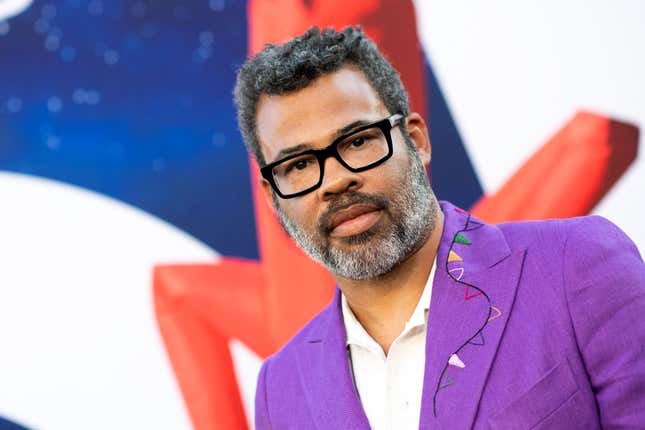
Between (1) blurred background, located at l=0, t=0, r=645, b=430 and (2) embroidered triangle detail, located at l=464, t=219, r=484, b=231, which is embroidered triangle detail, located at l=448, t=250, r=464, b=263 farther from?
(1) blurred background, located at l=0, t=0, r=645, b=430

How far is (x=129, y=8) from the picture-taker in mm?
2719

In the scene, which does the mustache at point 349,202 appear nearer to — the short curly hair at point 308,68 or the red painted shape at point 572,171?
the short curly hair at point 308,68

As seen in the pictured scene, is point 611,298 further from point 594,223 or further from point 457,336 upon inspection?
point 457,336

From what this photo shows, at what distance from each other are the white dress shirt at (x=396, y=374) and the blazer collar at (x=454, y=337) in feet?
0.13

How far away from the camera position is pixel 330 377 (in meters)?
1.79

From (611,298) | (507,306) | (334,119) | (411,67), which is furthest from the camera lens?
(411,67)

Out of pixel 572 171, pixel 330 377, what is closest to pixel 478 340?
pixel 330 377

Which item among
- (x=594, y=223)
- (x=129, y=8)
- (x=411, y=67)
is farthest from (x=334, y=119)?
(x=129, y=8)

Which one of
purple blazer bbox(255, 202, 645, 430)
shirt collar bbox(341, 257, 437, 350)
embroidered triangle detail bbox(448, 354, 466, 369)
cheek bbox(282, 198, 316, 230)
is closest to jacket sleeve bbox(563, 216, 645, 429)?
purple blazer bbox(255, 202, 645, 430)

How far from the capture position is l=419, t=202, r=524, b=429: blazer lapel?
1.50 meters

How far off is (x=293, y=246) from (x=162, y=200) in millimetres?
515

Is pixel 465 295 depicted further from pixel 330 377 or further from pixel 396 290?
pixel 330 377

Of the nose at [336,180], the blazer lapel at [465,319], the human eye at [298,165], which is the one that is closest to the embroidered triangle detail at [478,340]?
the blazer lapel at [465,319]

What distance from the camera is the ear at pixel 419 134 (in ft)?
6.18
